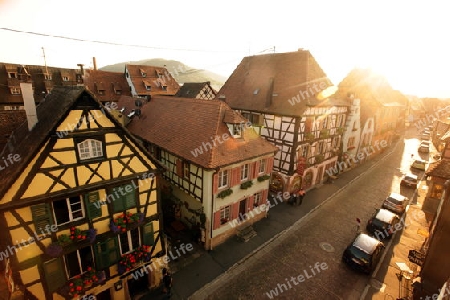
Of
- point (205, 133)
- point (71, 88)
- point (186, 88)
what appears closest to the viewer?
point (71, 88)

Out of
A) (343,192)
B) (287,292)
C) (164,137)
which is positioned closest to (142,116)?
(164,137)

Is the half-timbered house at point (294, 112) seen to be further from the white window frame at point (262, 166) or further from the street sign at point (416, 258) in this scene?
the street sign at point (416, 258)

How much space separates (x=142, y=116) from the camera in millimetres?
23031

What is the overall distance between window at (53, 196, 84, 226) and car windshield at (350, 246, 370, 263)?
15.5 metres

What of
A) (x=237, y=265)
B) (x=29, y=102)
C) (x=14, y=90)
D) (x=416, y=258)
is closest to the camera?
(x=29, y=102)

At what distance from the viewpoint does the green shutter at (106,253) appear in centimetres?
1040

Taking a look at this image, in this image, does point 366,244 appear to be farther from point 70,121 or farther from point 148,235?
point 70,121

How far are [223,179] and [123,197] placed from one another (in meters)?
6.63

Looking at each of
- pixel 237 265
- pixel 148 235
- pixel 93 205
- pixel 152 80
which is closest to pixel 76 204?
pixel 93 205

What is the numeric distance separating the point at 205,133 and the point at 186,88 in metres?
30.9

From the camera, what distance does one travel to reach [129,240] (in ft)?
37.5

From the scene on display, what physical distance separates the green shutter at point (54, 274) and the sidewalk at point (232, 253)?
4.51 metres

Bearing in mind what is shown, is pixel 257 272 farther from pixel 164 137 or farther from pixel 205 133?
pixel 164 137

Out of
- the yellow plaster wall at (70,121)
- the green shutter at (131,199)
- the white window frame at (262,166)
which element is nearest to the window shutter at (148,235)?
the green shutter at (131,199)
